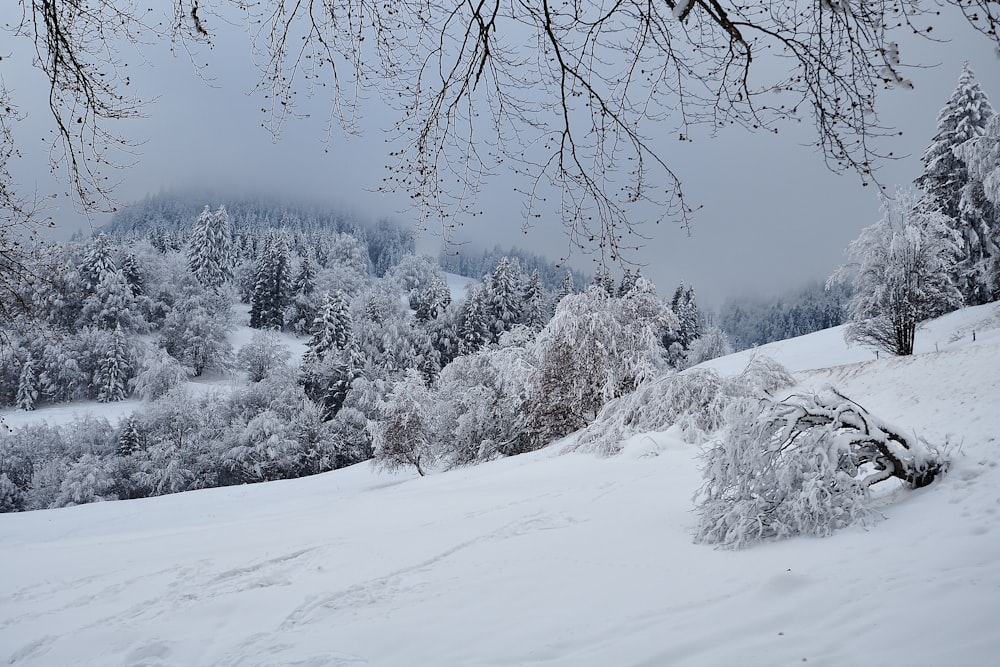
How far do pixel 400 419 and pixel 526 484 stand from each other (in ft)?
43.6

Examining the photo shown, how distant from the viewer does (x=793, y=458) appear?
4.04m

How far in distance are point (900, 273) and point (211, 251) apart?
59664mm

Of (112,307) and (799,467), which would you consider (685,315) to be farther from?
(799,467)

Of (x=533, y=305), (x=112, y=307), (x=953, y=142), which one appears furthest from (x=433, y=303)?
(x=953, y=142)

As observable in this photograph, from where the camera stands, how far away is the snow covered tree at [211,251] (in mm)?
53250

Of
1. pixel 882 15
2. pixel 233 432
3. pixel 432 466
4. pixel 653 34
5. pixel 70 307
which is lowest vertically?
pixel 432 466

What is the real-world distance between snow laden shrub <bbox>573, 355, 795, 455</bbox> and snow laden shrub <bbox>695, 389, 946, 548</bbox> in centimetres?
760

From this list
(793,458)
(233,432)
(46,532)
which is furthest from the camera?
(233,432)

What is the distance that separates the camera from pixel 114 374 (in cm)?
3478

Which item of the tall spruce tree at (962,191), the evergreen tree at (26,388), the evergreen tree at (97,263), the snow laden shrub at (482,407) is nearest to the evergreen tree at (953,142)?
the tall spruce tree at (962,191)

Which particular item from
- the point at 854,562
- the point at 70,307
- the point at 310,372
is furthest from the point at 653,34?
the point at 70,307

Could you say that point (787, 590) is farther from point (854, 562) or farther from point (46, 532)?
point (46, 532)

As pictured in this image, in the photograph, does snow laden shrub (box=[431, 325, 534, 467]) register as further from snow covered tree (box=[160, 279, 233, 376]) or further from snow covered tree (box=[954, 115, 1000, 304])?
snow covered tree (box=[160, 279, 233, 376])

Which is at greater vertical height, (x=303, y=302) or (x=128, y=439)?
(x=303, y=302)
